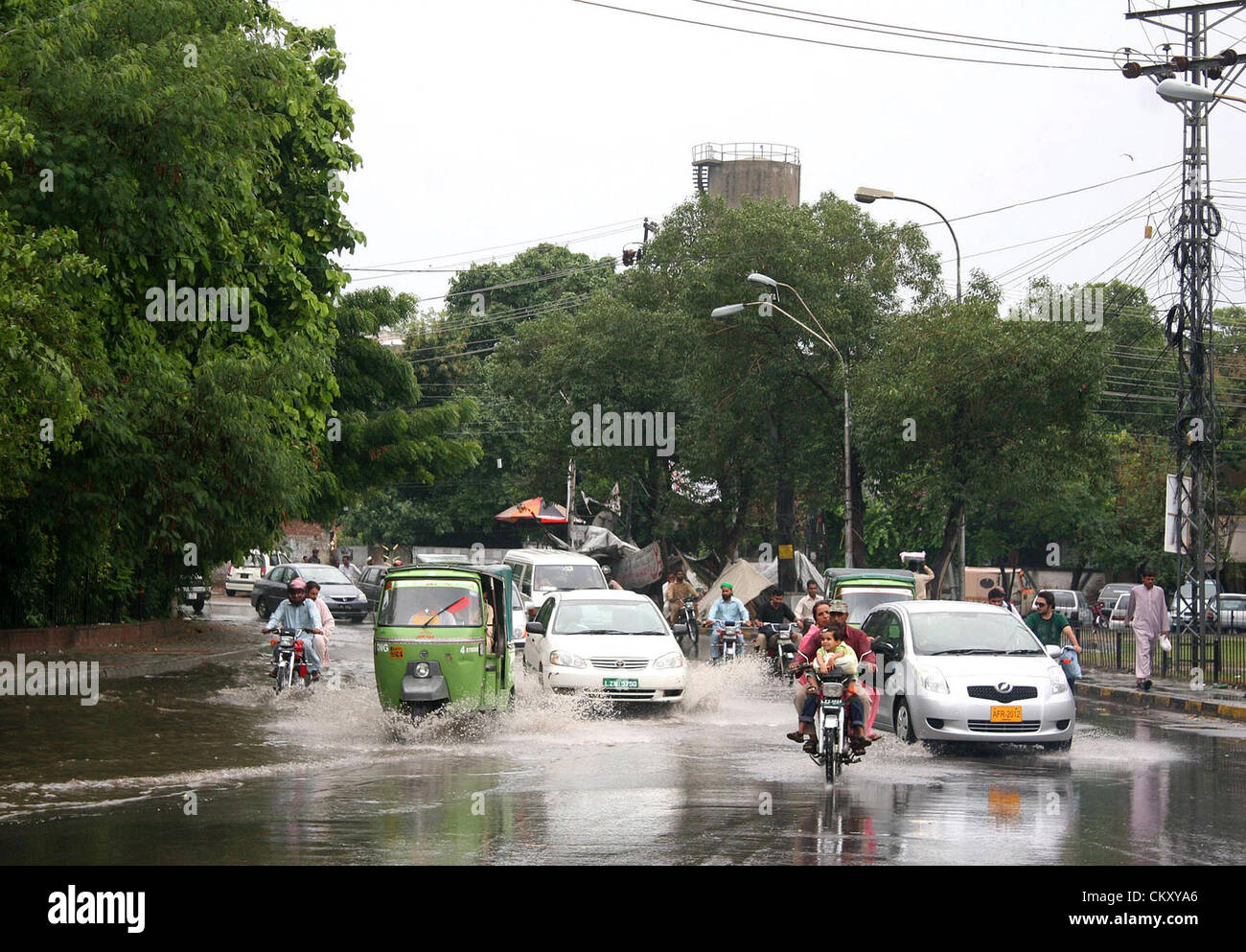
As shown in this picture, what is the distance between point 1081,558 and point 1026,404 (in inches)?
1238

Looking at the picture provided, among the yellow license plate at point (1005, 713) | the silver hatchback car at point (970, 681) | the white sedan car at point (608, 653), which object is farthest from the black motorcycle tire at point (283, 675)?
the yellow license plate at point (1005, 713)

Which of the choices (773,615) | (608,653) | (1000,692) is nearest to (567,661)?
(608,653)

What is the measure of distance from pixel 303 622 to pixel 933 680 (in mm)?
9903

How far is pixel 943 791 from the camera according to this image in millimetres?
12031

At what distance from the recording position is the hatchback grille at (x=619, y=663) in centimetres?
1838

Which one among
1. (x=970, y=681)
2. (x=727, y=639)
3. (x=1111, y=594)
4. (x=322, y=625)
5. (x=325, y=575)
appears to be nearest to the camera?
(x=970, y=681)

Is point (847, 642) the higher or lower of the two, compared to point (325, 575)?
higher

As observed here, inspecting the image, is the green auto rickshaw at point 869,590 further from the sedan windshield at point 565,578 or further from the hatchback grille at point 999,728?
the hatchback grille at point 999,728

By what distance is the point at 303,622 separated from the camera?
2075cm

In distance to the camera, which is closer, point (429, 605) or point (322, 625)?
point (429, 605)

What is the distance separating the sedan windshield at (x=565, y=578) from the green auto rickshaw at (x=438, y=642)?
13798 millimetres

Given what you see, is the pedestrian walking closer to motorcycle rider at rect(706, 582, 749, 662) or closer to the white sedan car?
motorcycle rider at rect(706, 582, 749, 662)

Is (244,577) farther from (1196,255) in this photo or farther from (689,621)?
(1196,255)

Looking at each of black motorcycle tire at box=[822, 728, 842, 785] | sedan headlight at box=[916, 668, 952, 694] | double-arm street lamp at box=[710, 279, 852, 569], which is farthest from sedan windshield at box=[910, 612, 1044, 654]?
double-arm street lamp at box=[710, 279, 852, 569]
